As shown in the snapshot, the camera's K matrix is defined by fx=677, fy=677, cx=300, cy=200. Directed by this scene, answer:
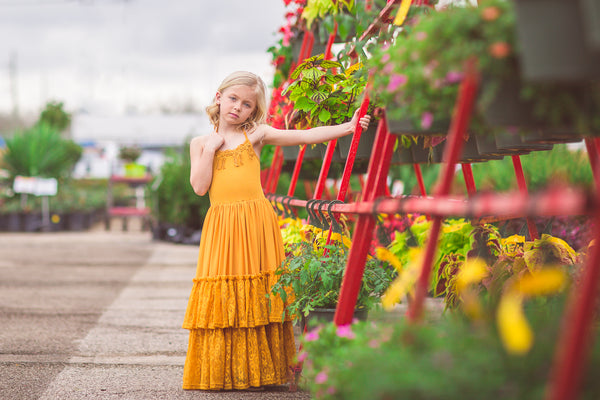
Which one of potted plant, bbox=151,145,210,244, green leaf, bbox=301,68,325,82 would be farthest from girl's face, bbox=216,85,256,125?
potted plant, bbox=151,145,210,244

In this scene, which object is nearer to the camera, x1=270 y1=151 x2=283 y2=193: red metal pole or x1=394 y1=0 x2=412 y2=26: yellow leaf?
x1=394 y1=0 x2=412 y2=26: yellow leaf

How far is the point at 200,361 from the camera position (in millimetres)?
2926

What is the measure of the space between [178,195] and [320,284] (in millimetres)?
7540

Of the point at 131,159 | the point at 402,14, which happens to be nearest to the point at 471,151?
the point at 402,14

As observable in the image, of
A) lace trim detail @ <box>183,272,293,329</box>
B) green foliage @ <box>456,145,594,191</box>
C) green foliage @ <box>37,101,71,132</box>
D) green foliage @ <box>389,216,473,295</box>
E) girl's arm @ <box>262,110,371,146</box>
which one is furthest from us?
green foliage @ <box>37,101,71,132</box>

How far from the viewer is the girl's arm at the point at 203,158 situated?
113 inches

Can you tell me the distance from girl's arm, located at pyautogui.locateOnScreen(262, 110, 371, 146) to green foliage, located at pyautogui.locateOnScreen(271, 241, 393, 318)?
47 cm

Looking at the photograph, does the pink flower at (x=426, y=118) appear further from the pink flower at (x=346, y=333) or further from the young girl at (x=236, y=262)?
the young girl at (x=236, y=262)

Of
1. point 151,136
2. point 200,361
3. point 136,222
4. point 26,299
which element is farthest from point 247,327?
point 151,136

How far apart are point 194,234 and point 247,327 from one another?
24.7 ft

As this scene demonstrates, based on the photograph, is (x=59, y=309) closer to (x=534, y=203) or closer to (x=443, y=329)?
(x=443, y=329)

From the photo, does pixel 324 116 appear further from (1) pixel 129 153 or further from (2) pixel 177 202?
(1) pixel 129 153

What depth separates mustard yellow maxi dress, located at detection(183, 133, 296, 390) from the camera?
9.35 ft

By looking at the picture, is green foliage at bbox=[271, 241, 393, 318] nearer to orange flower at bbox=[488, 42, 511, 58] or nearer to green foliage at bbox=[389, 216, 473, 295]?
green foliage at bbox=[389, 216, 473, 295]
